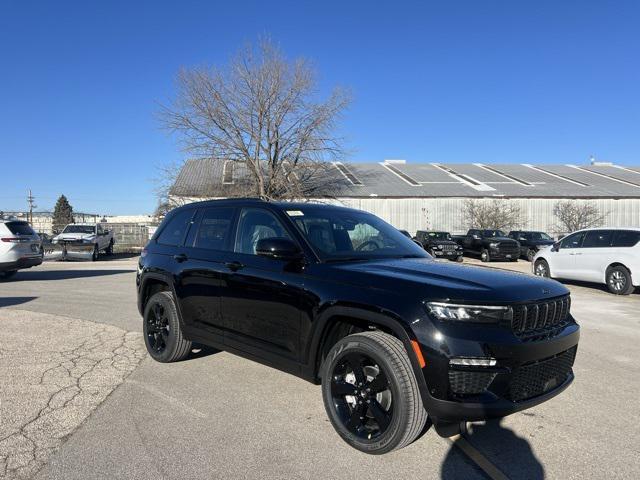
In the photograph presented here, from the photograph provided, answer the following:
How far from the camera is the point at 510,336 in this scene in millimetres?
3135

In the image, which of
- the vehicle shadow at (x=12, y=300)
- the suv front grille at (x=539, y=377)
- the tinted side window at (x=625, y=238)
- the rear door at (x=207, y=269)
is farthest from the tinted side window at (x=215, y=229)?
the tinted side window at (x=625, y=238)

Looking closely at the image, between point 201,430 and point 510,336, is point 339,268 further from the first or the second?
point 201,430

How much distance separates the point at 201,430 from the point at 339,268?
1650 millimetres

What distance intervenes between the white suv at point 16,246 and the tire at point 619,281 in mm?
15348

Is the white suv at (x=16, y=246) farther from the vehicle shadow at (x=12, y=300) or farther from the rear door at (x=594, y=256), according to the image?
the rear door at (x=594, y=256)

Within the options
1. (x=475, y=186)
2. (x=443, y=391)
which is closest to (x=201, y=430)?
(x=443, y=391)

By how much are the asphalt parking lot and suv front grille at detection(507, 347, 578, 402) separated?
19.3 inches

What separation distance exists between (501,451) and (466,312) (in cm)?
116

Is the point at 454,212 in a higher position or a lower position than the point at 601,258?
higher

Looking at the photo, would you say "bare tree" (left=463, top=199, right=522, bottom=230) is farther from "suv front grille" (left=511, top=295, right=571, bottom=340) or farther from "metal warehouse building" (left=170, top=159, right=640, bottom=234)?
"suv front grille" (left=511, top=295, right=571, bottom=340)

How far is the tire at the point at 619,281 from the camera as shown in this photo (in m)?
12.0

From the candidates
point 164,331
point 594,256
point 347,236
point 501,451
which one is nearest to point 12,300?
point 164,331

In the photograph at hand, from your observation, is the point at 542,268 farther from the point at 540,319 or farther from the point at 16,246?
the point at 16,246

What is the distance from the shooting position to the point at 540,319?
3406mm
